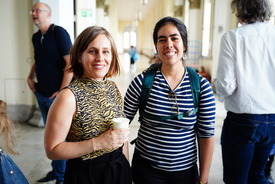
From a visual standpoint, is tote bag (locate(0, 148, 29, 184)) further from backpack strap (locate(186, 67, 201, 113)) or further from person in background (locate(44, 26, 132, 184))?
backpack strap (locate(186, 67, 201, 113))

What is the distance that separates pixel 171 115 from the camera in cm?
145

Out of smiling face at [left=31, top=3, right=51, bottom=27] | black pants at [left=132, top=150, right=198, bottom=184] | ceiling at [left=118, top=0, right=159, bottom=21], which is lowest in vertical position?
black pants at [left=132, top=150, right=198, bottom=184]

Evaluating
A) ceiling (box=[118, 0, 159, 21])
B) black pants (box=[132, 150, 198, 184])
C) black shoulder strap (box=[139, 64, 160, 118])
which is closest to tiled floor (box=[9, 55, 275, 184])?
black shoulder strap (box=[139, 64, 160, 118])

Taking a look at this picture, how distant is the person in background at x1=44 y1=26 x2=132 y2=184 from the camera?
47.5 inches

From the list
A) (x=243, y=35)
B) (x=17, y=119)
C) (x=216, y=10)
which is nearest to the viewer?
(x=243, y=35)

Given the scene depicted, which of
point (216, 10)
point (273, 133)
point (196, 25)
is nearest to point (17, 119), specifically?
point (273, 133)

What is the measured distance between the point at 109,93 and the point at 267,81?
3.54 ft

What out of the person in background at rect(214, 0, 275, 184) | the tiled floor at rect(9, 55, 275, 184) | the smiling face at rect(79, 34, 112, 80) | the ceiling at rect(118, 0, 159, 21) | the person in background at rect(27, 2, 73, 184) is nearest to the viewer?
the smiling face at rect(79, 34, 112, 80)

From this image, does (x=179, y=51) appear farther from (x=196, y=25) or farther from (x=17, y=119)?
(x=196, y=25)

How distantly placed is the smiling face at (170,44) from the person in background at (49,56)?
1430mm

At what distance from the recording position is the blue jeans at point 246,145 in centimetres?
175

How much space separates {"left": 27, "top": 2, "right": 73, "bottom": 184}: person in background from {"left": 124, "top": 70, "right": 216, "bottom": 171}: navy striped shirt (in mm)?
1377

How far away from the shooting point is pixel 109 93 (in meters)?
1.39

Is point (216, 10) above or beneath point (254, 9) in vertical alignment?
above
